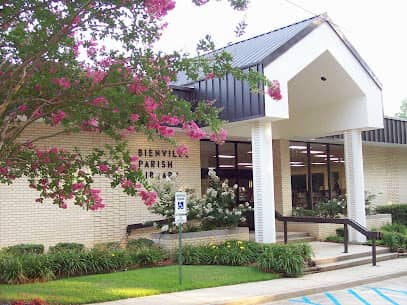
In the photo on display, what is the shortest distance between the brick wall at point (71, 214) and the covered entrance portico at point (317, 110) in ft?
9.66

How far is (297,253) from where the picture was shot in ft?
41.1

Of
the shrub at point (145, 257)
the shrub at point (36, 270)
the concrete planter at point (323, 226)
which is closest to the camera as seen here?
the shrub at point (36, 270)

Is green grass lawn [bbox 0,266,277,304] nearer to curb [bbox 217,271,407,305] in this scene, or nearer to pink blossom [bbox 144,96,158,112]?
curb [bbox 217,271,407,305]

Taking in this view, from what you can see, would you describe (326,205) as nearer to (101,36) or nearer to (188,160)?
(188,160)

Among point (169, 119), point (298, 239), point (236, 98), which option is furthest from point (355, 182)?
point (169, 119)

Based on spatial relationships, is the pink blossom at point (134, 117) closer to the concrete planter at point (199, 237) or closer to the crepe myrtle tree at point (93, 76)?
the crepe myrtle tree at point (93, 76)

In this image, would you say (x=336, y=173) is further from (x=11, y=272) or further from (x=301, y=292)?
(x=11, y=272)

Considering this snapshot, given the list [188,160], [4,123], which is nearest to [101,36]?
[4,123]

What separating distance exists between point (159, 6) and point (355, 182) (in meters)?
11.9

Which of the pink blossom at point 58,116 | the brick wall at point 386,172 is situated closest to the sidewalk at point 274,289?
the pink blossom at point 58,116

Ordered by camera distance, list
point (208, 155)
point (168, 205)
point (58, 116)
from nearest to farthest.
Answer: point (58, 116) → point (168, 205) → point (208, 155)

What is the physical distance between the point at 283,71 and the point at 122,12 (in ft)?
23.3

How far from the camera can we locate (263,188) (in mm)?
13945

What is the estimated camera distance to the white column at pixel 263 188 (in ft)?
45.8
